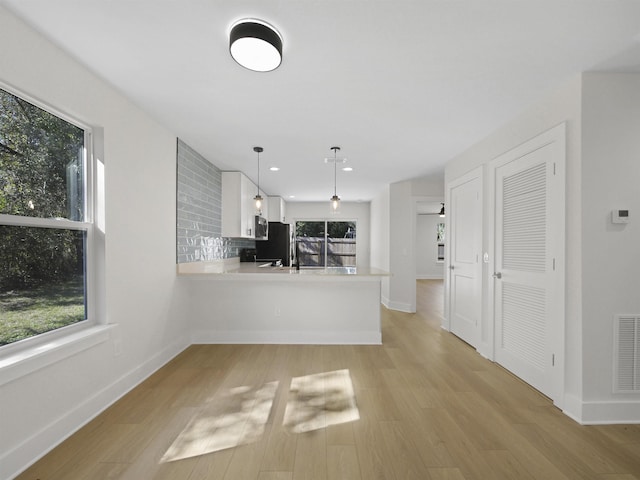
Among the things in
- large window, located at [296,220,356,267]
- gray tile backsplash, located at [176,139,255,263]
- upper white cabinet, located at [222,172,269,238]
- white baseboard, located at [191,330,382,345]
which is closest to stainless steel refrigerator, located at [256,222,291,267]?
gray tile backsplash, located at [176,139,255,263]

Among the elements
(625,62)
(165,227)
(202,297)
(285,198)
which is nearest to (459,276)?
(625,62)

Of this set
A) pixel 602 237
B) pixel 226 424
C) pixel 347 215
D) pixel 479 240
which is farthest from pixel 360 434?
pixel 347 215

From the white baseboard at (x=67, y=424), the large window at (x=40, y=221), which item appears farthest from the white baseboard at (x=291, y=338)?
the large window at (x=40, y=221)

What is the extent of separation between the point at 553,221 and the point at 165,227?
3619mm

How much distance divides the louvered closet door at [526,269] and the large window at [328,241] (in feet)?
17.6

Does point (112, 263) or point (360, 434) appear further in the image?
point (112, 263)

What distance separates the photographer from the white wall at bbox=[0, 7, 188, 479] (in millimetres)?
1697

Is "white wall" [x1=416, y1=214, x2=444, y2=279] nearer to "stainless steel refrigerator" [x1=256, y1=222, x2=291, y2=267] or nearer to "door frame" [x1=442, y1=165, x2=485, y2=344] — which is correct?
"stainless steel refrigerator" [x1=256, y1=222, x2=291, y2=267]

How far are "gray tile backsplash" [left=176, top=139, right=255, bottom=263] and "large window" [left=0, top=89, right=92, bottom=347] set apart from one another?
1.32 metres

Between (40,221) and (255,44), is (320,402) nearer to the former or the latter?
(40,221)

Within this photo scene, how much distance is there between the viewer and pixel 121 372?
2520 millimetres

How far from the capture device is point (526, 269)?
280 cm

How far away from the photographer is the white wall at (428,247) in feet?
36.8

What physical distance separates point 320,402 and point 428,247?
9782 mm
